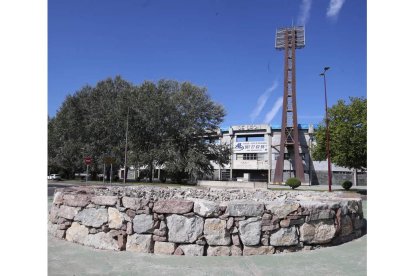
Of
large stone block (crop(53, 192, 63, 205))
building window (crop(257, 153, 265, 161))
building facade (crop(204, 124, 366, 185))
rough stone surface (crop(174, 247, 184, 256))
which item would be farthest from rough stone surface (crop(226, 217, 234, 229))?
building window (crop(257, 153, 265, 161))

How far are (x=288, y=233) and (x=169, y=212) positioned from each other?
5.91ft

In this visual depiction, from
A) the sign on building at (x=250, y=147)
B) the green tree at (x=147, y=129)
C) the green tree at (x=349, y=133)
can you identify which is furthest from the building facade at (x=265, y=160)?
the green tree at (x=349, y=133)

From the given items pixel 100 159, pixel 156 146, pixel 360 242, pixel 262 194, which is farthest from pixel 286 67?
pixel 360 242

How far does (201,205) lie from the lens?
5082 mm

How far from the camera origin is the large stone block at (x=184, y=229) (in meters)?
5.02

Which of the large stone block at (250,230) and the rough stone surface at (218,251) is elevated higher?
the large stone block at (250,230)

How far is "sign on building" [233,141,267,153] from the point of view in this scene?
176ft

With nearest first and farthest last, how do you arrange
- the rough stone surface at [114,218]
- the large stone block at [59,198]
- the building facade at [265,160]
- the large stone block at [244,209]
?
the large stone block at [244,209], the rough stone surface at [114,218], the large stone block at [59,198], the building facade at [265,160]

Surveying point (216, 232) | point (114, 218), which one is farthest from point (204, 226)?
point (114, 218)

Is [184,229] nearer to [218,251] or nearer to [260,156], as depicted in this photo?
[218,251]

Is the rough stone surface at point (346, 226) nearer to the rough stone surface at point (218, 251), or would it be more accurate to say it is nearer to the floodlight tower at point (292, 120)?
the rough stone surface at point (218, 251)

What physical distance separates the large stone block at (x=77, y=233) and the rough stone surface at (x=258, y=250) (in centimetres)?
255

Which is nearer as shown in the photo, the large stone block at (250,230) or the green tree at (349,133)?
the large stone block at (250,230)

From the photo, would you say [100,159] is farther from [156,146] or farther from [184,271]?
[184,271]
